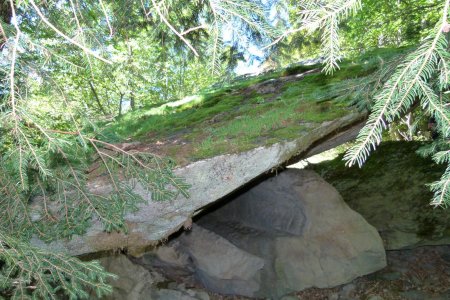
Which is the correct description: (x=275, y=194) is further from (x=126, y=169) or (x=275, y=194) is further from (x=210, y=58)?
(x=210, y=58)

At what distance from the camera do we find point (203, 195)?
14.5 ft

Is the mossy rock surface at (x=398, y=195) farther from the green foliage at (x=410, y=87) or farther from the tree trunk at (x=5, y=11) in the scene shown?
the tree trunk at (x=5, y=11)

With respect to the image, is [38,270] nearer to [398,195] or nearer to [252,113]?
[252,113]

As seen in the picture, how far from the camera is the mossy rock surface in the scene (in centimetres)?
736

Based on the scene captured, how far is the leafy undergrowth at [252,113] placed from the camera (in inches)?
175

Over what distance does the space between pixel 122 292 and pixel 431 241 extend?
20.9 ft

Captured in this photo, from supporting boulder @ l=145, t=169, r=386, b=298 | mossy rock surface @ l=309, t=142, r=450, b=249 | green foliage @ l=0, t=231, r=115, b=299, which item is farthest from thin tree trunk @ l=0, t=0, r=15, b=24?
mossy rock surface @ l=309, t=142, r=450, b=249

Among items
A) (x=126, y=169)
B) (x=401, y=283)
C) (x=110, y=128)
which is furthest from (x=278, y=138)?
(x=401, y=283)

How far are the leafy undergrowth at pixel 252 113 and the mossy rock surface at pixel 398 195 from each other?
10.2 feet

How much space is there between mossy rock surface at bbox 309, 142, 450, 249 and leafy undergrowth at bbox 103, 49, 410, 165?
3112 mm

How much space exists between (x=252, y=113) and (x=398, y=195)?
455 cm

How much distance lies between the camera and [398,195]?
308 inches

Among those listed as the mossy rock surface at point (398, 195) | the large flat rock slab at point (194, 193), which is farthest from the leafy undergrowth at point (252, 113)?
the mossy rock surface at point (398, 195)

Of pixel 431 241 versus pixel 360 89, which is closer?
pixel 360 89
